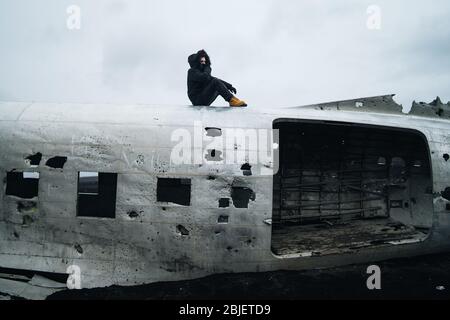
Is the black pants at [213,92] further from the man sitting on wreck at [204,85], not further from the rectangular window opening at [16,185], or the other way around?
the rectangular window opening at [16,185]

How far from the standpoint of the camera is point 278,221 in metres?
9.46

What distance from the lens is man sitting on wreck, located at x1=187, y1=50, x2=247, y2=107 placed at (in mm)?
7609

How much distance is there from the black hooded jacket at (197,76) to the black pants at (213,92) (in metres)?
0.14

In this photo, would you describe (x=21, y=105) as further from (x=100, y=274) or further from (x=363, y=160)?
(x=363, y=160)

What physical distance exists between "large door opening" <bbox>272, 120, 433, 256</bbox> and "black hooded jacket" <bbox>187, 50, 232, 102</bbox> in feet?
9.09

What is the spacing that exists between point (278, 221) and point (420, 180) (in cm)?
444

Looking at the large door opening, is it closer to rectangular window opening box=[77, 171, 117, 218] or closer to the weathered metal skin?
the weathered metal skin

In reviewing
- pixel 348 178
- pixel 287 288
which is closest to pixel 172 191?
pixel 287 288

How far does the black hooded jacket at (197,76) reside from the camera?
7.74 m

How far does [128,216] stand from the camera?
20.3ft

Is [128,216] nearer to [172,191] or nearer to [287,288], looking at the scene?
[172,191]
